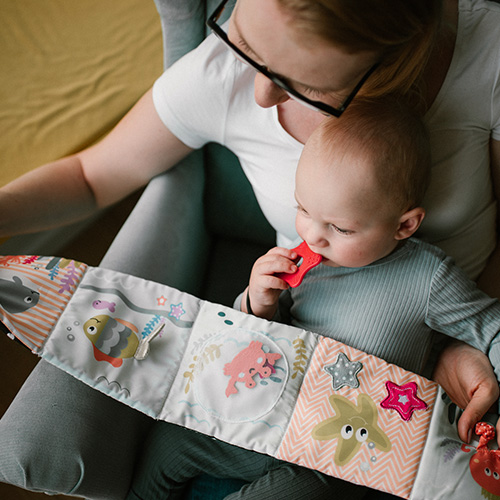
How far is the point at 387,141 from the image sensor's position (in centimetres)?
72

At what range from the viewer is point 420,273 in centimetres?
86

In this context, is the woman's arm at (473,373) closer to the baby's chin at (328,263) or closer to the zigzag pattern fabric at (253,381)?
the zigzag pattern fabric at (253,381)

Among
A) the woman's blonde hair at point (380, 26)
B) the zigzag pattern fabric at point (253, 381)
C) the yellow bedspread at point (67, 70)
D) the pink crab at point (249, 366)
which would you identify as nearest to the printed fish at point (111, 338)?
the zigzag pattern fabric at point (253, 381)

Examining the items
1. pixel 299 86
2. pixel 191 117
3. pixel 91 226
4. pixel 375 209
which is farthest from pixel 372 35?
pixel 91 226

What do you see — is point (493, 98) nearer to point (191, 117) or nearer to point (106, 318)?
point (191, 117)

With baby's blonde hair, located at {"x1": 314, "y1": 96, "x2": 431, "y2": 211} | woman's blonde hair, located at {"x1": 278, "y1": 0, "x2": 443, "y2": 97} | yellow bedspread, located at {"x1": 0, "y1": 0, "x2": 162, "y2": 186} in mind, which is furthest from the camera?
yellow bedspread, located at {"x1": 0, "y1": 0, "x2": 162, "y2": 186}

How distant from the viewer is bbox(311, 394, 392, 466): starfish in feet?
2.47

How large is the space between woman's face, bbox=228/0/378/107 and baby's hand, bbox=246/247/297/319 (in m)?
0.26

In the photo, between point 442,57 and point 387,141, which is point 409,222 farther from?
point 442,57

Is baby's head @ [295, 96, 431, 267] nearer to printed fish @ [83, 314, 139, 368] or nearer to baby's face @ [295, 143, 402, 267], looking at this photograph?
baby's face @ [295, 143, 402, 267]

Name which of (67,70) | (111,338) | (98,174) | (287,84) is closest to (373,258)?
(287,84)

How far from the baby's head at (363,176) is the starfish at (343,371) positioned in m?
0.16

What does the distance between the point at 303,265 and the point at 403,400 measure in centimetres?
25

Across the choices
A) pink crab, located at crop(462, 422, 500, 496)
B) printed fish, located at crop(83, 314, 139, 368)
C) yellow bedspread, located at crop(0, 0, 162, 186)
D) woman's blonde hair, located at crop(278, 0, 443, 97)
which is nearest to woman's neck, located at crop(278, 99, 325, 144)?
woman's blonde hair, located at crop(278, 0, 443, 97)
